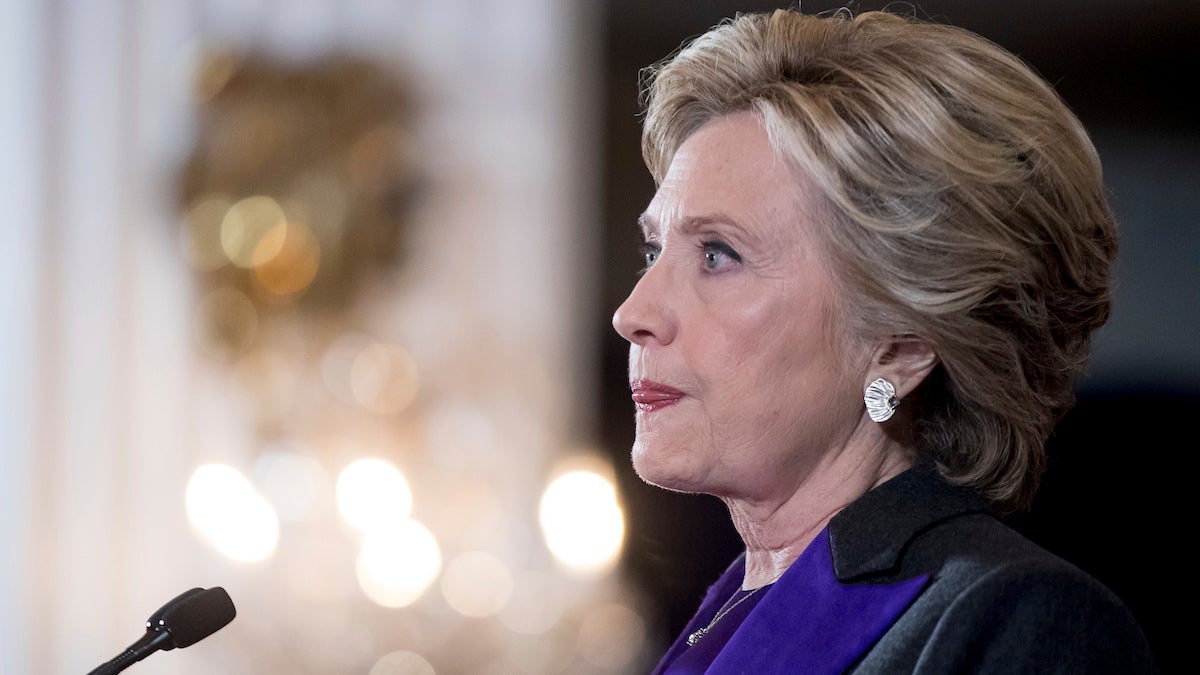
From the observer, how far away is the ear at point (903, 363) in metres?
1.36

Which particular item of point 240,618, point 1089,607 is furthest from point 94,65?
point 1089,607

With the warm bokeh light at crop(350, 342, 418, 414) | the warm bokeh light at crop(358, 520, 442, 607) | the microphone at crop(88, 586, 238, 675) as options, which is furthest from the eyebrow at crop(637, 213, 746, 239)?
the warm bokeh light at crop(350, 342, 418, 414)

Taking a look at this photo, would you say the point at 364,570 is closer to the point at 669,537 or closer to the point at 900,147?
the point at 669,537

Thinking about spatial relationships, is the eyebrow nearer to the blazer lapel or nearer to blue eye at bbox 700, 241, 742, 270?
blue eye at bbox 700, 241, 742, 270

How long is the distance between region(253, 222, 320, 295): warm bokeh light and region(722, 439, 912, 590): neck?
2133mm

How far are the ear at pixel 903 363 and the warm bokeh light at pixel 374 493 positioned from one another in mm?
2149

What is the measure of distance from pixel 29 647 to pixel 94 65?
1831mm

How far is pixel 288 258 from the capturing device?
329 cm

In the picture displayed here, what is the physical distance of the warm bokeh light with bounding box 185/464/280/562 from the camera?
11.4 feet

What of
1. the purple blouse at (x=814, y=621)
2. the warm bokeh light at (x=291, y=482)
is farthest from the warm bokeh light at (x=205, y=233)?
the purple blouse at (x=814, y=621)

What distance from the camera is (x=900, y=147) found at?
1294mm

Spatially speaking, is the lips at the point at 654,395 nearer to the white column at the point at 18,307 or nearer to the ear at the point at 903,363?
the ear at the point at 903,363

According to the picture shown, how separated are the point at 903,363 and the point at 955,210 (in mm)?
192

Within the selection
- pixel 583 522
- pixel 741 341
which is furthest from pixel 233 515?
pixel 741 341
